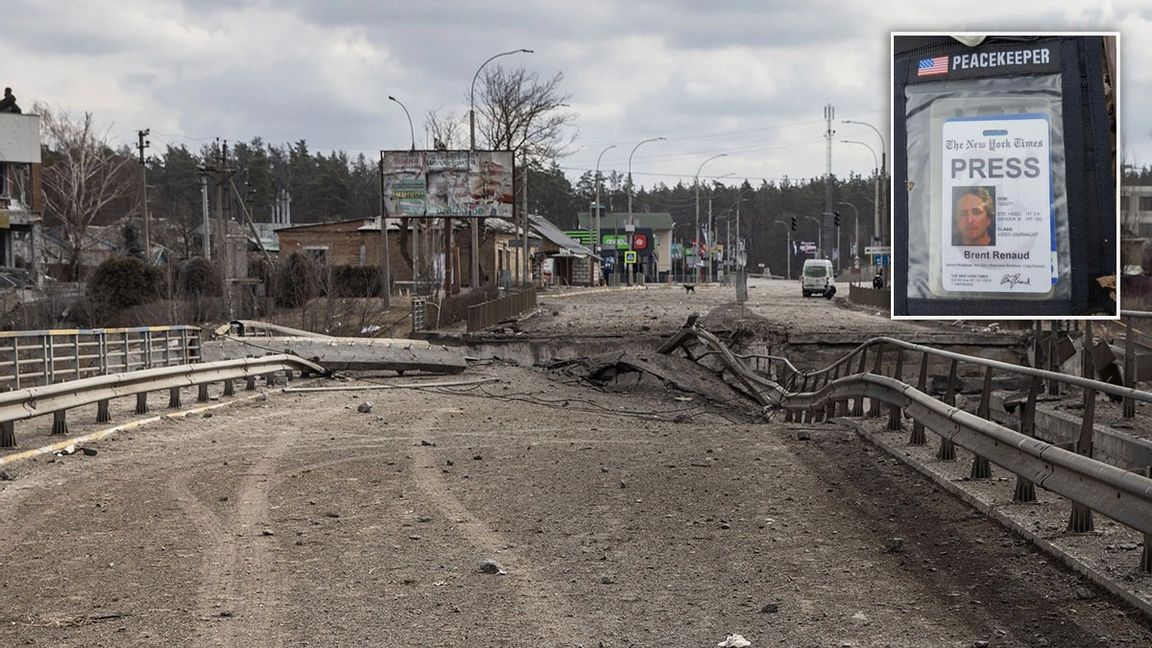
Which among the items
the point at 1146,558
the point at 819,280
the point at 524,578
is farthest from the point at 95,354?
the point at 819,280

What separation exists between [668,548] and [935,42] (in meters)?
7.31

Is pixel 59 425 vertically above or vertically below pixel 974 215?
below

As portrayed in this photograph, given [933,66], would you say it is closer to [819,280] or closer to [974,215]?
[974,215]

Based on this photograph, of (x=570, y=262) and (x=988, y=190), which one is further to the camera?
(x=570, y=262)

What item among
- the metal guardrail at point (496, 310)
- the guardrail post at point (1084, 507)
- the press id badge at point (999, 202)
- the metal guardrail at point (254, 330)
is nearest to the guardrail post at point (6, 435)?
the press id badge at point (999, 202)

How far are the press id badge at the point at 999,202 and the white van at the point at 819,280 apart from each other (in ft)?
221

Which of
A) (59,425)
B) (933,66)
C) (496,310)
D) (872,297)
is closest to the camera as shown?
(933,66)

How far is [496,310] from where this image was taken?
43.9 metres

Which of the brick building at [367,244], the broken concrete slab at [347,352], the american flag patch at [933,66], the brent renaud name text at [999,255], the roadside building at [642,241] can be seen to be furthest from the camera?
the roadside building at [642,241]

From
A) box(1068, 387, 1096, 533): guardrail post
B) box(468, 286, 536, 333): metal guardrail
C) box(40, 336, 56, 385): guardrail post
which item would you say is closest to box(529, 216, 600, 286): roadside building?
box(468, 286, 536, 333): metal guardrail

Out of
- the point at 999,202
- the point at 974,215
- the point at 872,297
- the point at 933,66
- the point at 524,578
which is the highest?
the point at 933,66

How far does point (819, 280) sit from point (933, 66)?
68080 millimetres

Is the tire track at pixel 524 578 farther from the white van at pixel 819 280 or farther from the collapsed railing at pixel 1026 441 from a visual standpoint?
the white van at pixel 819 280

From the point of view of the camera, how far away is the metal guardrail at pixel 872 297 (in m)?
57.4
